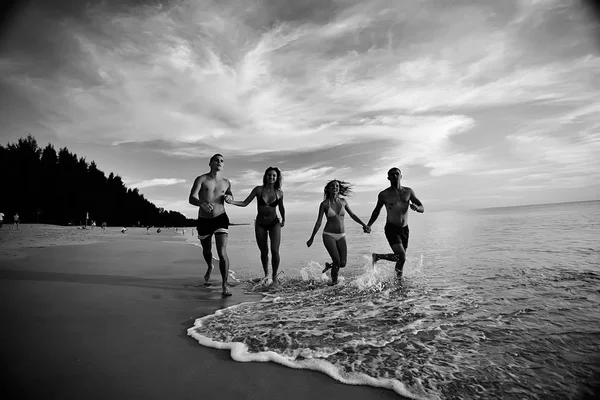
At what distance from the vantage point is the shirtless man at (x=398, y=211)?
262 inches

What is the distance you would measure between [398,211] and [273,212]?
3.03 metres

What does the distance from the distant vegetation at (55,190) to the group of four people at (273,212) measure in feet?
188

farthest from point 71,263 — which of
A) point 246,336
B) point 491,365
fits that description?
point 491,365

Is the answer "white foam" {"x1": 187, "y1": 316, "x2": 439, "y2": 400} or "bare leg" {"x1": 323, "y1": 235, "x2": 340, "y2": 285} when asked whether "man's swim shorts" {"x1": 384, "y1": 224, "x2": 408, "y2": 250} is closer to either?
"bare leg" {"x1": 323, "y1": 235, "x2": 340, "y2": 285}

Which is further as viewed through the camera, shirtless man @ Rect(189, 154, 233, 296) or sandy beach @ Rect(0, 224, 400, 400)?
shirtless man @ Rect(189, 154, 233, 296)

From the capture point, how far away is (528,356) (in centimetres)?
271

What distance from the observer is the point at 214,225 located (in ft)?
18.9

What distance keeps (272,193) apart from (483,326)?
4542 millimetres

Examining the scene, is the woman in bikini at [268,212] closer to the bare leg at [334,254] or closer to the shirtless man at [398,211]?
the bare leg at [334,254]

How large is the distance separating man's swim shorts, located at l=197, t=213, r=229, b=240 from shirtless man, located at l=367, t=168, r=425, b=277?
3740 millimetres

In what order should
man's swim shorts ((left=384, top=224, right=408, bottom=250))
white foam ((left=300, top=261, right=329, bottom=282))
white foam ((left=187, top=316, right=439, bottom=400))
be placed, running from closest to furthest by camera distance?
1. white foam ((left=187, top=316, right=439, bottom=400))
2. man's swim shorts ((left=384, top=224, right=408, bottom=250))
3. white foam ((left=300, top=261, right=329, bottom=282))

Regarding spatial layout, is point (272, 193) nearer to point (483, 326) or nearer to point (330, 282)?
point (330, 282)

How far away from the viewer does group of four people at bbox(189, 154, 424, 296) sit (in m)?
5.78

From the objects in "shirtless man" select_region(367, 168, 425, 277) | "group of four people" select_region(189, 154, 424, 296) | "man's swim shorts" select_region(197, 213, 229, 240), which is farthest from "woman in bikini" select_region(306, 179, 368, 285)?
"man's swim shorts" select_region(197, 213, 229, 240)
